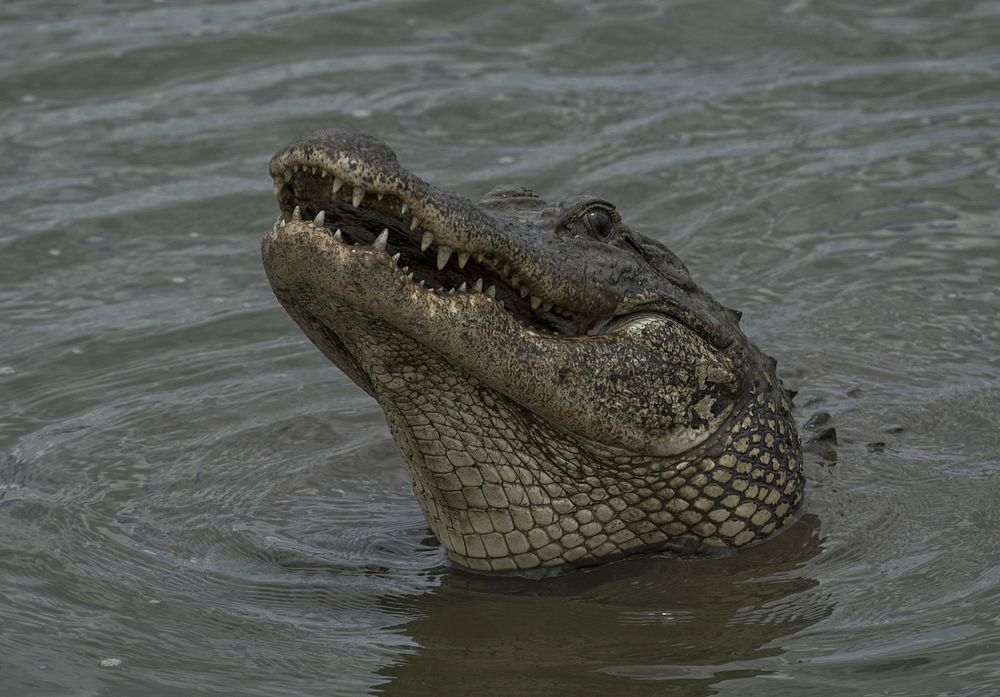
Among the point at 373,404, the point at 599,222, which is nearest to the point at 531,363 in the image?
the point at 599,222

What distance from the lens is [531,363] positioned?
4.81m

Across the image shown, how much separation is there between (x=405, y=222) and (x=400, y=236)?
0.23 m

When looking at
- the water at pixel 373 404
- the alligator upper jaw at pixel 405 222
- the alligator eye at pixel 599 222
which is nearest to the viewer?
the alligator upper jaw at pixel 405 222

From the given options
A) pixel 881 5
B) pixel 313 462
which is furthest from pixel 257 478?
pixel 881 5

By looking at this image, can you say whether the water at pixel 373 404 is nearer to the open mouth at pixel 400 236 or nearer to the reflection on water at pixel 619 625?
the reflection on water at pixel 619 625

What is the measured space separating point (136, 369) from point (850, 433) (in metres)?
3.38

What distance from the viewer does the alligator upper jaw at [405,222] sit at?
4402mm

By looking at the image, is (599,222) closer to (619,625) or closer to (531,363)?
(531,363)

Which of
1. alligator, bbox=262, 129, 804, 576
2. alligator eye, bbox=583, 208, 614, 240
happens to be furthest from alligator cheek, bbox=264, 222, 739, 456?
alligator eye, bbox=583, 208, 614, 240

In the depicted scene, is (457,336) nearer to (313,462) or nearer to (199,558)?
(199,558)

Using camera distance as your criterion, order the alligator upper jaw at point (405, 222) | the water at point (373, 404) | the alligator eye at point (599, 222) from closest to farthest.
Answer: the alligator upper jaw at point (405, 222), the water at point (373, 404), the alligator eye at point (599, 222)

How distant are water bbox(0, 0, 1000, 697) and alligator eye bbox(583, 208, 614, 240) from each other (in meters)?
1.17

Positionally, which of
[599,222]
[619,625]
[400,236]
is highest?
[400,236]

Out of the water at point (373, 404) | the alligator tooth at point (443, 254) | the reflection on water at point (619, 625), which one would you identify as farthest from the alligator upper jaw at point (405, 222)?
the water at point (373, 404)
